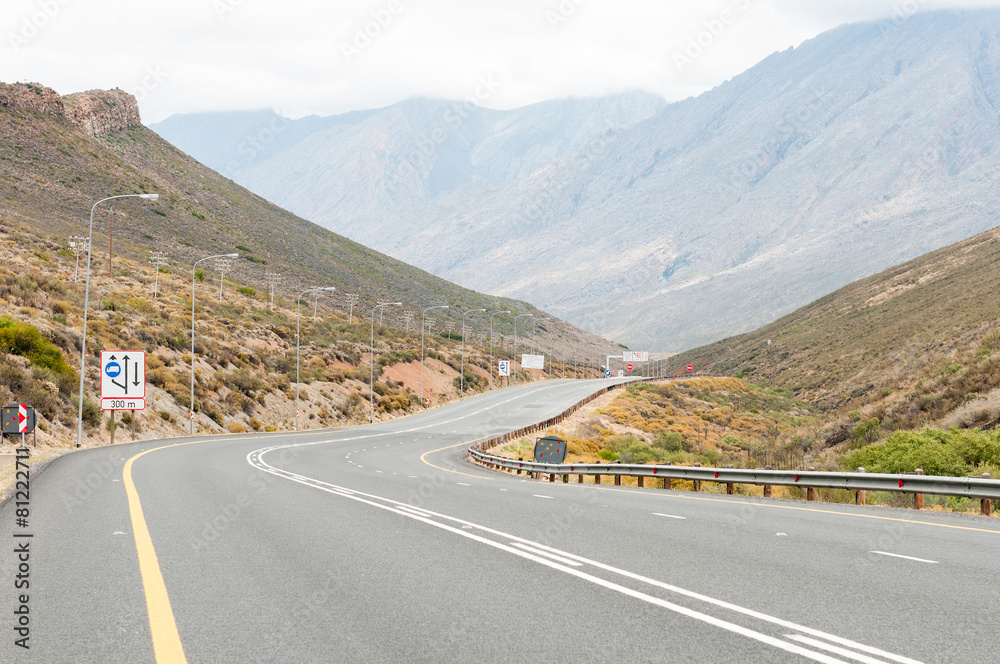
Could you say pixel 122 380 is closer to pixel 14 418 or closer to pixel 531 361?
pixel 14 418

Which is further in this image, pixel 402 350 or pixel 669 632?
pixel 402 350

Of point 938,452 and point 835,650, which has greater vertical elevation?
point 938,452

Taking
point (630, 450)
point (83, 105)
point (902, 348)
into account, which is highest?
point (83, 105)

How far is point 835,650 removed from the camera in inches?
228

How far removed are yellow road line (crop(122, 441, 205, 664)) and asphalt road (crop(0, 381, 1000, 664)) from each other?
1.1 inches

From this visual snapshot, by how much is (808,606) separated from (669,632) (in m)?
1.53

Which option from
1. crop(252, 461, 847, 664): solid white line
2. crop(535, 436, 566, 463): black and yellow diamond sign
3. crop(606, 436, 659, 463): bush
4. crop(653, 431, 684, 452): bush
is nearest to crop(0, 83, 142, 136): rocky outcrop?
crop(606, 436, 659, 463): bush

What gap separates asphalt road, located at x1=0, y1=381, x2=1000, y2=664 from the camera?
237 inches

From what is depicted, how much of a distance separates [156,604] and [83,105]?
12883 cm

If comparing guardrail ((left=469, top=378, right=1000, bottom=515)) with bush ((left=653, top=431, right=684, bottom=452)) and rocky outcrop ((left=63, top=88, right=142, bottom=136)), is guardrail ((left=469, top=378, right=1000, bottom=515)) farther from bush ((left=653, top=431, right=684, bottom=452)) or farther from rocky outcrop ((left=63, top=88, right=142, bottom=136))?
rocky outcrop ((left=63, top=88, right=142, bottom=136))

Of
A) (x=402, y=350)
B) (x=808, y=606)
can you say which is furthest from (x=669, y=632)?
(x=402, y=350)

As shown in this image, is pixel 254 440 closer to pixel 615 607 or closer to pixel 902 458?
pixel 902 458

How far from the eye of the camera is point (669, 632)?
632cm

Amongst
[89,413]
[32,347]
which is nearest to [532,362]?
[32,347]
